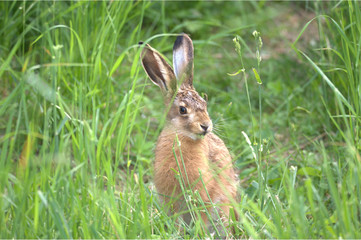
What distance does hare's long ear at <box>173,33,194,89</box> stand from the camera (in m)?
4.00

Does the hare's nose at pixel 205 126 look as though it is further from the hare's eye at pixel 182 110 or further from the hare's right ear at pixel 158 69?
the hare's right ear at pixel 158 69

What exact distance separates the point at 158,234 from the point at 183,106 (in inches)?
35.0

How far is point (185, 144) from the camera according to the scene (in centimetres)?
379

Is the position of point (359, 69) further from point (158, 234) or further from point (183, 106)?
point (158, 234)

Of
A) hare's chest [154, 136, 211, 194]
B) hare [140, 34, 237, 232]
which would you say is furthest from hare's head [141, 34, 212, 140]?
hare's chest [154, 136, 211, 194]

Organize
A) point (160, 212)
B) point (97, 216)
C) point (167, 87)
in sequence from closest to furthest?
point (97, 216) < point (160, 212) < point (167, 87)

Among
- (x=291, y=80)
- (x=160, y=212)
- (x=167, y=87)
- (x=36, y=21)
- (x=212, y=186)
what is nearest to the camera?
(x=160, y=212)

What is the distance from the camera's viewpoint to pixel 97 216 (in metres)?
2.83

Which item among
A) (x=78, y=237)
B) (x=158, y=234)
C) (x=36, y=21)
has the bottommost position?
(x=158, y=234)

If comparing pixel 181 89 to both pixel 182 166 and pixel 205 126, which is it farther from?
pixel 182 166

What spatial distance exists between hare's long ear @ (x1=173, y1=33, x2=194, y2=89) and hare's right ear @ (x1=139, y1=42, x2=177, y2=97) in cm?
6

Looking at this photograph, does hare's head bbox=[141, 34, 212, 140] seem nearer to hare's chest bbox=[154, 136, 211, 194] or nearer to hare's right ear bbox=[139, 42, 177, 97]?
hare's right ear bbox=[139, 42, 177, 97]

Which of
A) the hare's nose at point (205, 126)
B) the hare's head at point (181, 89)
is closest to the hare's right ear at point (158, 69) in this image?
the hare's head at point (181, 89)

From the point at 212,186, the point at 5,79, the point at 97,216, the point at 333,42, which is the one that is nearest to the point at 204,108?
the point at 212,186
